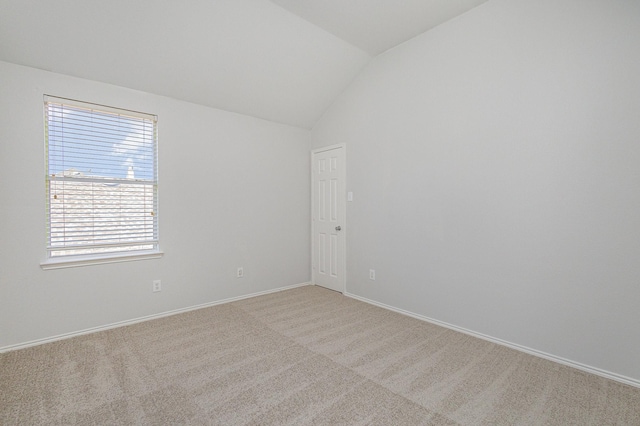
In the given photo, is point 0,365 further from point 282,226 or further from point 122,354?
point 282,226

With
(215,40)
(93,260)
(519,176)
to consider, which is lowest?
(93,260)

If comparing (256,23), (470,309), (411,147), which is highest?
(256,23)

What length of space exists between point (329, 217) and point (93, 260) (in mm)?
2791

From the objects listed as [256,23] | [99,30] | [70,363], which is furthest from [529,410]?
[99,30]

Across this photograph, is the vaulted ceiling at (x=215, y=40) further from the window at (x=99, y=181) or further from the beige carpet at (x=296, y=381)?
the beige carpet at (x=296, y=381)

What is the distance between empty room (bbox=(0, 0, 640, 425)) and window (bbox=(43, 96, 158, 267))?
0.02 meters

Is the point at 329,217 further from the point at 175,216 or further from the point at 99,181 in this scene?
the point at 99,181

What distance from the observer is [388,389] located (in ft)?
6.45

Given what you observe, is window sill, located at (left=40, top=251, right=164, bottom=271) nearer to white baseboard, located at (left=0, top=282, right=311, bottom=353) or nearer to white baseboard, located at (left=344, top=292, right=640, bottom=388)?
white baseboard, located at (left=0, top=282, right=311, bottom=353)

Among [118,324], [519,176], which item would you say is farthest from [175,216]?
[519,176]

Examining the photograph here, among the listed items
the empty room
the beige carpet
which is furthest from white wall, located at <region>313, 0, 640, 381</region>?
the beige carpet

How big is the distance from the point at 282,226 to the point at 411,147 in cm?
211

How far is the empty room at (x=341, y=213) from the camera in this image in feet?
6.58

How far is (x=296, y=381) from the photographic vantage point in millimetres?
2064
